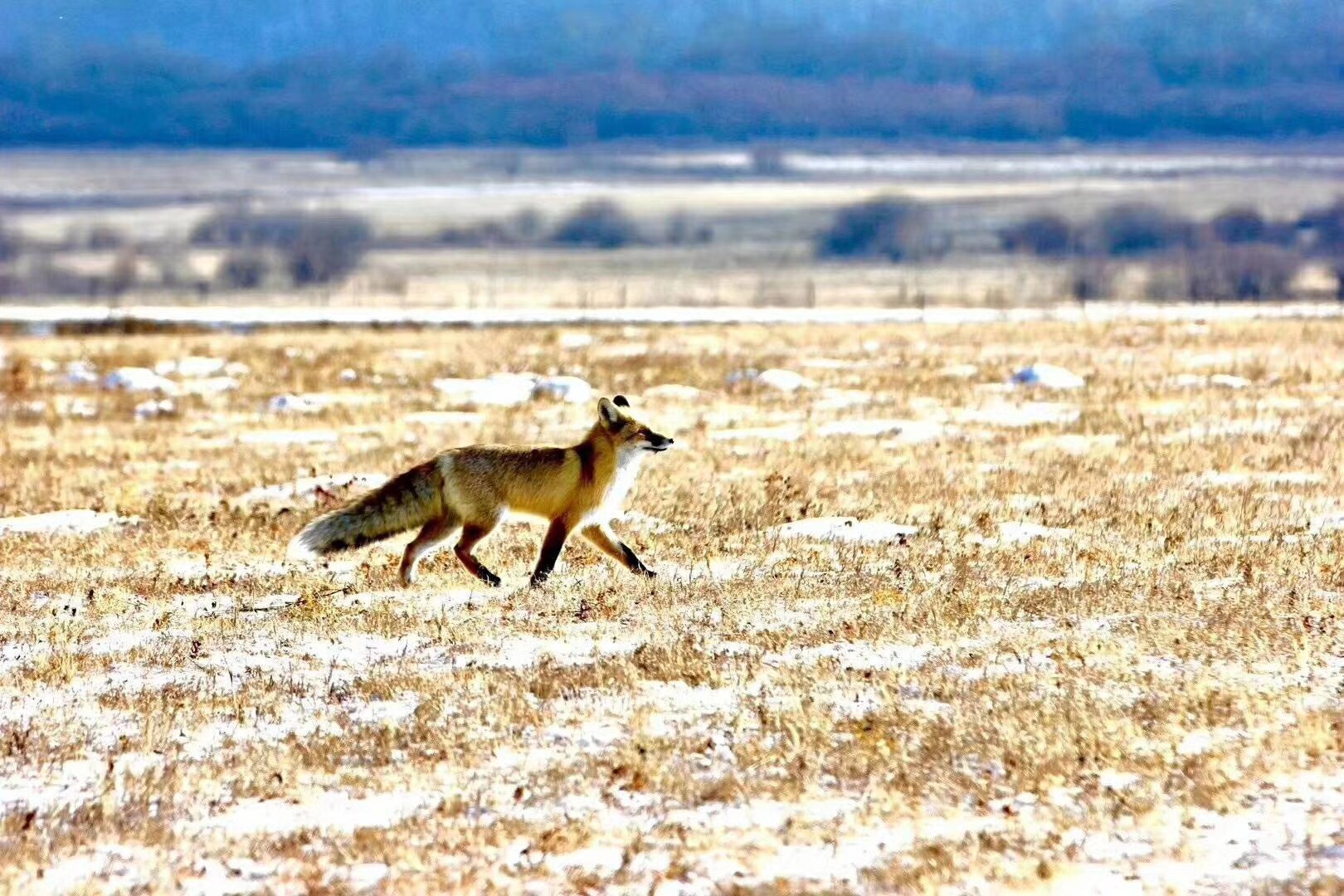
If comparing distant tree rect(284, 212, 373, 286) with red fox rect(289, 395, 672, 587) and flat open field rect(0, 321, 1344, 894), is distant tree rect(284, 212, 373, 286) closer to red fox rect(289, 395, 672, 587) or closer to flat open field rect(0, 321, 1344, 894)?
flat open field rect(0, 321, 1344, 894)

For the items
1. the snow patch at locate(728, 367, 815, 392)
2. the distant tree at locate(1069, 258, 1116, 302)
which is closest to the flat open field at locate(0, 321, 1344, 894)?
the snow patch at locate(728, 367, 815, 392)

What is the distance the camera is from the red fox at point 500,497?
13133 millimetres

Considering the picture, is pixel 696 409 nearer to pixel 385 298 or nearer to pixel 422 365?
pixel 422 365

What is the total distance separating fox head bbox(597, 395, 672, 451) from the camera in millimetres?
13039

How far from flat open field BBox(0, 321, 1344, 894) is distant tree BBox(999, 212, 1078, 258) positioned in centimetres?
15079

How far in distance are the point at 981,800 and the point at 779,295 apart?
108037 mm

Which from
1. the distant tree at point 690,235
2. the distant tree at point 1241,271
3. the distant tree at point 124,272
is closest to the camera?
the distant tree at point 1241,271

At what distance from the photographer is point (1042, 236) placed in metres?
172

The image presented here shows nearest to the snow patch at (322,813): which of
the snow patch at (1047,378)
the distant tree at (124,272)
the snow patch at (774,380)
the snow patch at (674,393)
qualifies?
the snow patch at (674,393)

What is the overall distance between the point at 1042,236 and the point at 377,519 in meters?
165

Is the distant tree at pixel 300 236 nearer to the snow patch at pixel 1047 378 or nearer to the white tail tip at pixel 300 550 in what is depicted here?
the snow patch at pixel 1047 378

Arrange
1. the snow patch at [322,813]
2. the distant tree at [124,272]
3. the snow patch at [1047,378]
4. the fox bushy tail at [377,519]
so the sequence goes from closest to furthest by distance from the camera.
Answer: the snow patch at [322,813]
the fox bushy tail at [377,519]
the snow patch at [1047,378]
the distant tree at [124,272]

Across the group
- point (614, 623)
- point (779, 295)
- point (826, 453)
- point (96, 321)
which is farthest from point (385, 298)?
point (614, 623)

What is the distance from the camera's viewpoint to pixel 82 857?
761cm
